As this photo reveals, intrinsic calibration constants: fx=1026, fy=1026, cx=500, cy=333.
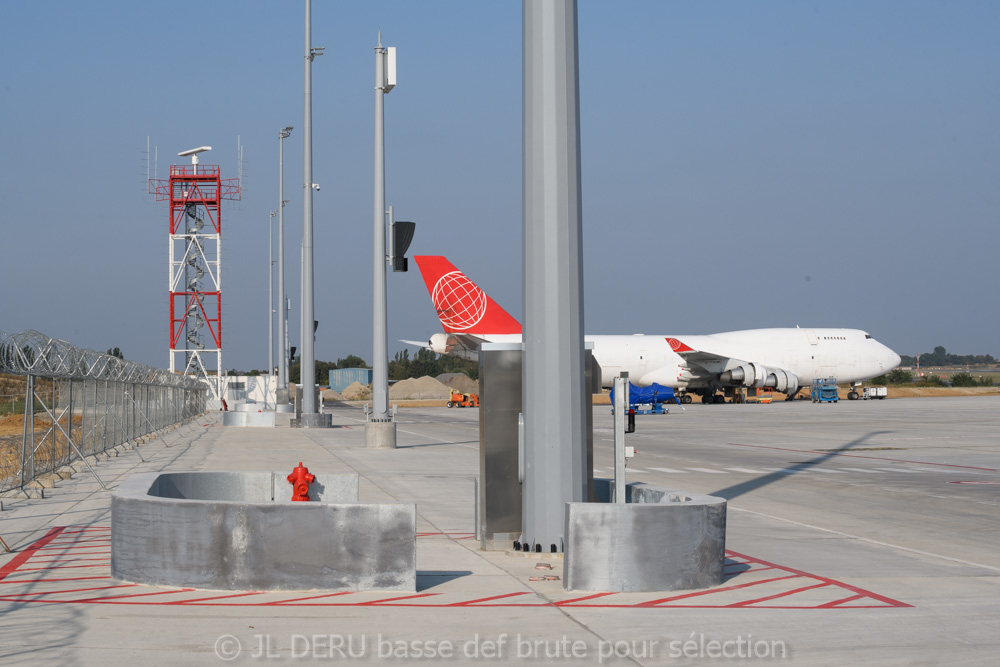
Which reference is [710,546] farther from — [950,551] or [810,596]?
[950,551]

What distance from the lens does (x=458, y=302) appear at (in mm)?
65938

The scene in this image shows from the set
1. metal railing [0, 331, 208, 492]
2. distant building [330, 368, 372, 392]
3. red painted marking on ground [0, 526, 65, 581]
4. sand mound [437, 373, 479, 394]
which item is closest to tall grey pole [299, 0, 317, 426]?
metal railing [0, 331, 208, 492]

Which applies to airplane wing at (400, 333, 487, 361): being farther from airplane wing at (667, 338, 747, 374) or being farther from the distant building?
the distant building

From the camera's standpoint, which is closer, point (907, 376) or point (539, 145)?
point (539, 145)

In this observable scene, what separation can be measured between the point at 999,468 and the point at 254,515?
2088 centimetres

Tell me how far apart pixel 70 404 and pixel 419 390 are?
100 meters

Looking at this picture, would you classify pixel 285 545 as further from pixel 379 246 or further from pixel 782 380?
pixel 782 380

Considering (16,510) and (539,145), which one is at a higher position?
(539,145)

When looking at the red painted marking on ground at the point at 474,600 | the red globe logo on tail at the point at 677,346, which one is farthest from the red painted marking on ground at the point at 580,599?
the red globe logo on tail at the point at 677,346

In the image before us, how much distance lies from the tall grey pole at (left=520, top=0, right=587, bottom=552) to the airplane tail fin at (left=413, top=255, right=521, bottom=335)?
178 ft

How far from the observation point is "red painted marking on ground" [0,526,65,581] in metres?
9.67

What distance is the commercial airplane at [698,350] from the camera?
217 ft

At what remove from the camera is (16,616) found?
7.56m

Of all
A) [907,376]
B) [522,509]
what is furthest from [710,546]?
[907,376]
